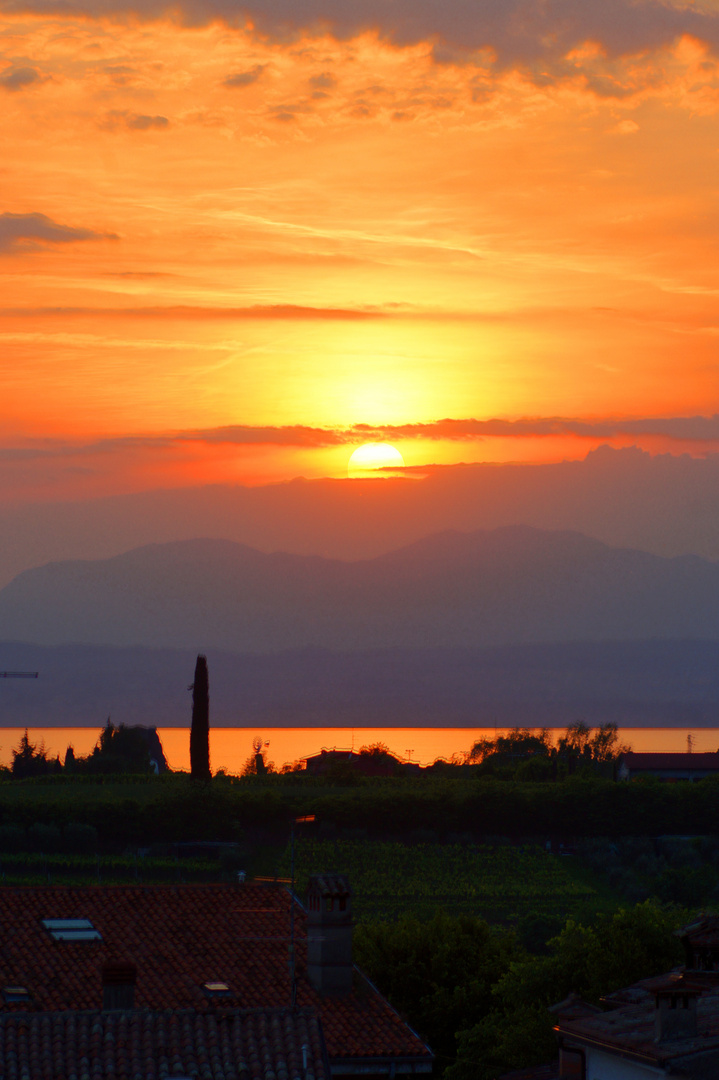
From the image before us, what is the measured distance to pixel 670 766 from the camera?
142m

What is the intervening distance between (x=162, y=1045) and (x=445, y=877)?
209 ft

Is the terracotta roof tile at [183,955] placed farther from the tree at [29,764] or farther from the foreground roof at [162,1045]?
the tree at [29,764]

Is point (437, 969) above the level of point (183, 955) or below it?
below

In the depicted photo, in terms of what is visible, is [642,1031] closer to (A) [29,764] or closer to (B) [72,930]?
(B) [72,930]

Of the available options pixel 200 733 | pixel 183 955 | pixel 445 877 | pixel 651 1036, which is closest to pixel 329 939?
pixel 183 955

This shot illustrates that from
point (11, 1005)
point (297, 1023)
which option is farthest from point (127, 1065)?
point (11, 1005)

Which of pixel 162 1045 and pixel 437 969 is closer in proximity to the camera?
pixel 162 1045

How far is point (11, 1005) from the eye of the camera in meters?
23.6

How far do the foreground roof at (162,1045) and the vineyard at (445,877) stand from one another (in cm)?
4759

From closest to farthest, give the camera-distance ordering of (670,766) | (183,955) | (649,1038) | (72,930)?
(649,1038)
(183,955)
(72,930)
(670,766)

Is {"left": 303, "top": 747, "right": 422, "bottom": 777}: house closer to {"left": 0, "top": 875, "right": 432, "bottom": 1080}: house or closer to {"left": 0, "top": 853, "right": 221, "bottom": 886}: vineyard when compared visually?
{"left": 0, "top": 853, "right": 221, "bottom": 886}: vineyard

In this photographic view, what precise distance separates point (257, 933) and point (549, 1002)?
8.18 metres

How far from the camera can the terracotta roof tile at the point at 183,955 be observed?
970 inches

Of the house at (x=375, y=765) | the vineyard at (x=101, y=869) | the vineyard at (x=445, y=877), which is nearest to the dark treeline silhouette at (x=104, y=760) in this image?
the house at (x=375, y=765)
